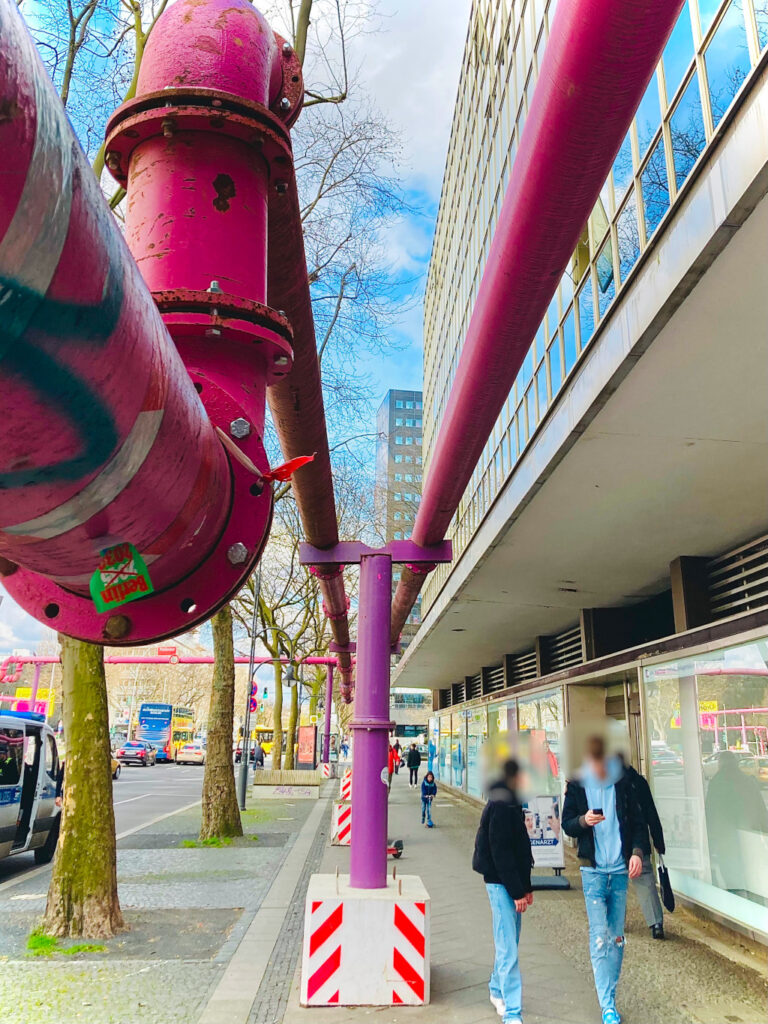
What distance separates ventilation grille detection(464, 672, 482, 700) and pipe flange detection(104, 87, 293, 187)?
23.5 metres

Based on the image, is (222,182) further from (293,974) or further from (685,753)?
(685,753)

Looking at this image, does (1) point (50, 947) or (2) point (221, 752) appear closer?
(1) point (50, 947)

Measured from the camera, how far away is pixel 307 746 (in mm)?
37656

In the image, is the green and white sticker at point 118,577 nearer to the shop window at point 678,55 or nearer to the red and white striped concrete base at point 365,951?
the red and white striped concrete base at point 365,951

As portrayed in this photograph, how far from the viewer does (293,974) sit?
588 cm

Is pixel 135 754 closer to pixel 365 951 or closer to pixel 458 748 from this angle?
pixel 458 748

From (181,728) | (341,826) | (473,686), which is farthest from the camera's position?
(181,728)

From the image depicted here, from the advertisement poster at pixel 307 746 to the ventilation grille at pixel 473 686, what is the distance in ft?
42.0

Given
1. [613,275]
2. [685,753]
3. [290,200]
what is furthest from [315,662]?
[290,200]

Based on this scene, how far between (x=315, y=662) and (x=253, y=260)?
3664cm

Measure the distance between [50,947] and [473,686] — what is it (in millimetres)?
20657

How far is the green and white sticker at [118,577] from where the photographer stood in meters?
1.23

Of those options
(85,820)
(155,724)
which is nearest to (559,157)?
(85,820)

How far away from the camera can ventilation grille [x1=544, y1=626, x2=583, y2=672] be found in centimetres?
1380
